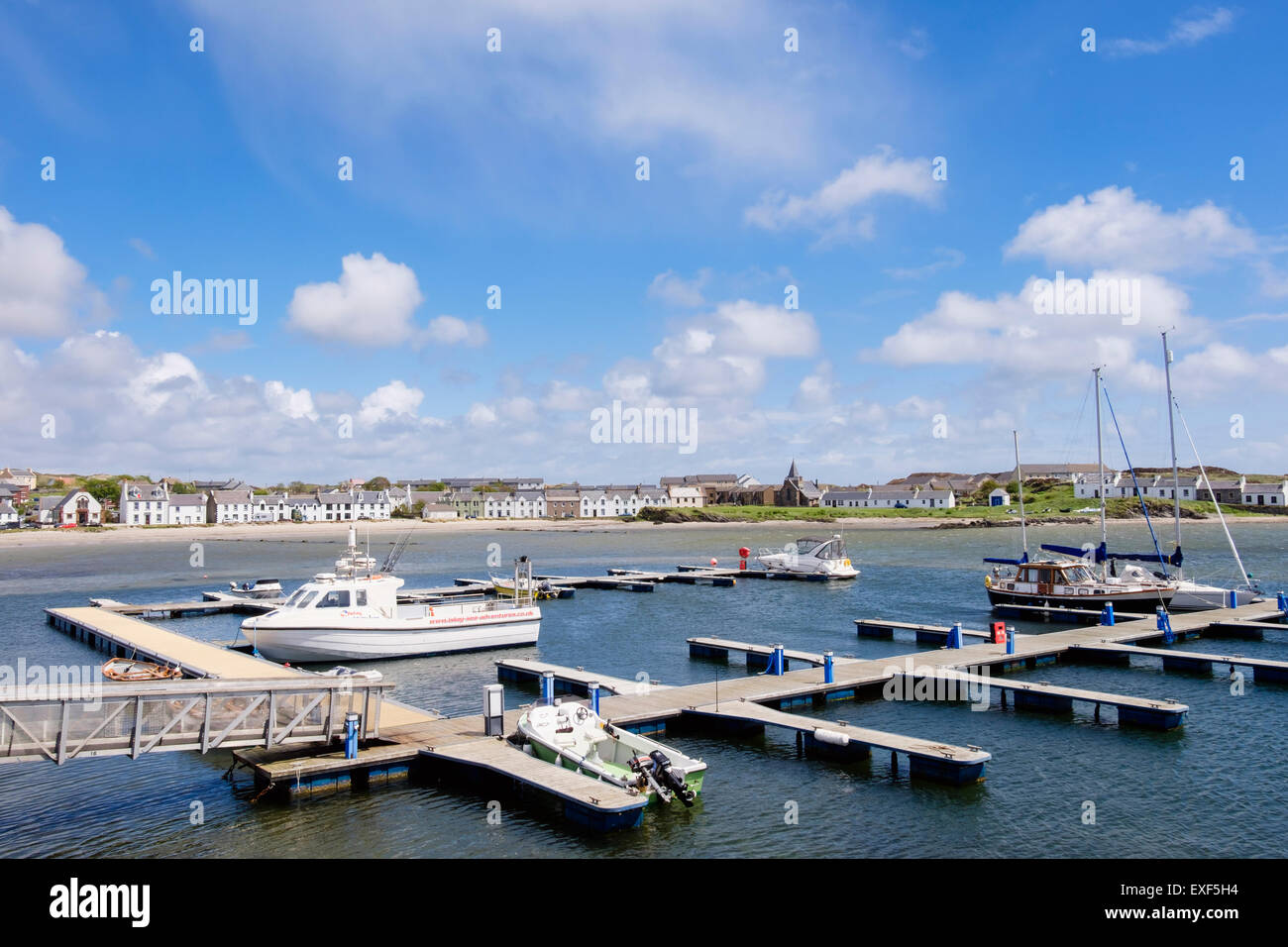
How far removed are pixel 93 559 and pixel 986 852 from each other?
3923 inches

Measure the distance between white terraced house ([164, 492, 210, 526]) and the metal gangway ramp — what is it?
150984mm

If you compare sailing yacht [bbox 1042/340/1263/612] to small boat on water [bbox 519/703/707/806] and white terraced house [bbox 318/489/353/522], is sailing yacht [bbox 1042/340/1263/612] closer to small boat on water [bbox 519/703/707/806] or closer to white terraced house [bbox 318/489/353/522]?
small boat on water [bbox 519/703/707/806]

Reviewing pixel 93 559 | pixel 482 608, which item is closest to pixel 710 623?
pixel 482 608

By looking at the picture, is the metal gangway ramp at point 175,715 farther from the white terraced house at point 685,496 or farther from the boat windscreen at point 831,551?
the white terraced house at point 685,496

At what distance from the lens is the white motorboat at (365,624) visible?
101ft

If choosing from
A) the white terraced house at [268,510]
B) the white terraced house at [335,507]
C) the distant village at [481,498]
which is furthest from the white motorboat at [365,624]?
the white terraced house at [268,510]

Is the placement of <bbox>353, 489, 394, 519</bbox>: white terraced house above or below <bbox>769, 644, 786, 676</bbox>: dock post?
above

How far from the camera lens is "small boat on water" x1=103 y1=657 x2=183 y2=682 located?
24.8 m

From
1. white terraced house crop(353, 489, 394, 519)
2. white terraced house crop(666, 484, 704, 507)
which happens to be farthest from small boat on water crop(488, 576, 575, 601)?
white terraced house crop(666, 484, 704, 507)

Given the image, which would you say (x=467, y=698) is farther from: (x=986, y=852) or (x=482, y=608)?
(x=986, y=852)

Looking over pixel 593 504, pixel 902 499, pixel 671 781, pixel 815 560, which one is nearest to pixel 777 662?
pixel 671 781

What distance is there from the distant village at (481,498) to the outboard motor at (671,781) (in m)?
139

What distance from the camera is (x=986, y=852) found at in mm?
14656
